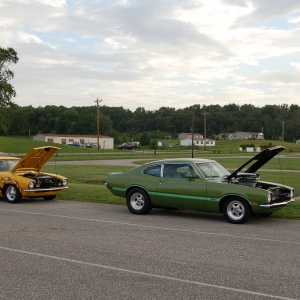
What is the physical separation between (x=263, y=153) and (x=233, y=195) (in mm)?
1717

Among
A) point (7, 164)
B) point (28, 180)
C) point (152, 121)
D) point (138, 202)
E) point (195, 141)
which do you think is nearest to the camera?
point (138, 202)

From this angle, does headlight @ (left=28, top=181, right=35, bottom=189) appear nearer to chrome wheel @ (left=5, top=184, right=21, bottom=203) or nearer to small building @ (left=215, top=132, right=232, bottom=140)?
chrome wheel @ (left=5, top=184, right=21, bottom=203)

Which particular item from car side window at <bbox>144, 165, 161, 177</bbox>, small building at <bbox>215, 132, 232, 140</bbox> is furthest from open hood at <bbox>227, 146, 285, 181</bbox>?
small building at <bbox>215, 132, 232, 140</bbox>

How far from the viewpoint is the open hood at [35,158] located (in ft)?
48.3

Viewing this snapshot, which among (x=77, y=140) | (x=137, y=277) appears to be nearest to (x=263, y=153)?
(x=137, y=277)

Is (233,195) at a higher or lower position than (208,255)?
higher

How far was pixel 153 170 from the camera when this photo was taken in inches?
468

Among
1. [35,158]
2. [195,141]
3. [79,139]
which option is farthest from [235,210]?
[195,141]

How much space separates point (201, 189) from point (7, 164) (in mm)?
7489

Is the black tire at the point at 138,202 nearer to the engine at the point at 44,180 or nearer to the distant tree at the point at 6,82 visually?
the engine at the point at 44,180

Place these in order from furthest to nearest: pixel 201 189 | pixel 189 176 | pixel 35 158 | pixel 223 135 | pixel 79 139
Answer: pixel 223 135 → pixel 79 139 → pixel 35 158 → pixel 189 176 → pixel 201 189

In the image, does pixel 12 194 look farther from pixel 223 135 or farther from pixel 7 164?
pixel 223 135

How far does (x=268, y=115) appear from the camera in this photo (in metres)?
182

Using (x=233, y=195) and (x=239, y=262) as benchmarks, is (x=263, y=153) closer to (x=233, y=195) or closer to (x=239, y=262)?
(x=233, y=195)
